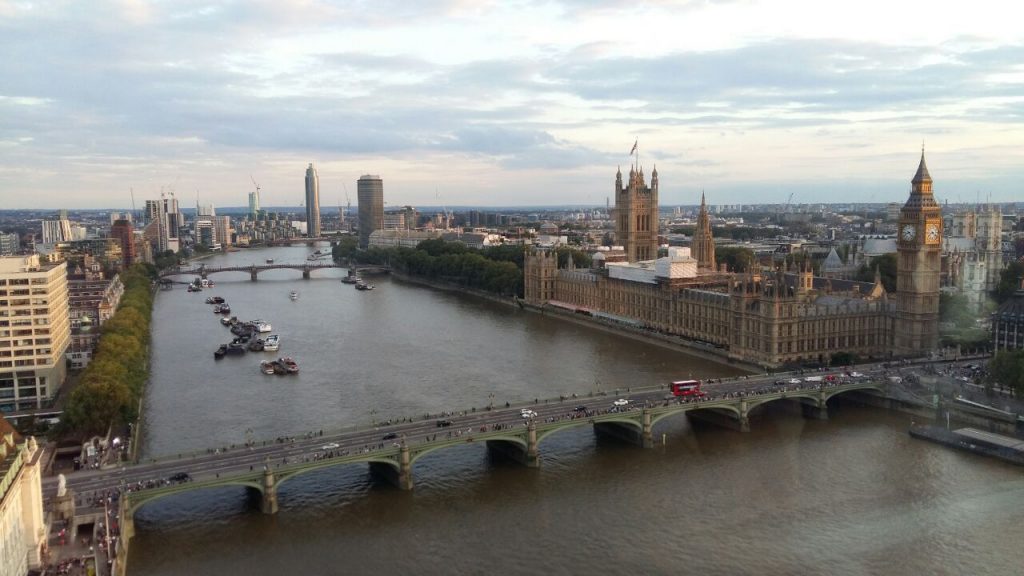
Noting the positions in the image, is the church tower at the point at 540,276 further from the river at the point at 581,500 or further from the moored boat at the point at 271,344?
the river at the point at 581,500

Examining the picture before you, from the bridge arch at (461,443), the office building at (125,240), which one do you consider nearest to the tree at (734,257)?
the bridge arch at (461,443)

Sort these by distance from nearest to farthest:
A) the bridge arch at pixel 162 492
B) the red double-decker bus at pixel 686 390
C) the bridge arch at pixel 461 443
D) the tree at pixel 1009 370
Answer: the bridge arch at pixel 162 492 < the bridge arch at pixel 461 443 < the tree at pixel 1009 370 < the red double-decker bus at pixel 686 390

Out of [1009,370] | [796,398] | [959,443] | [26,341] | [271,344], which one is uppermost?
[26,341]

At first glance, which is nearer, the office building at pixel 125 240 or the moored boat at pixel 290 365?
the moored boat at pixel 290 365

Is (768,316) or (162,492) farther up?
(768,316)

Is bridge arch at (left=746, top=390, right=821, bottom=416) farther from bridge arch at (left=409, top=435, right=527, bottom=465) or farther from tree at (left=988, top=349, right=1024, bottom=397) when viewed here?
bridge arch at (left=409, top=435, right=527, bottom=465)

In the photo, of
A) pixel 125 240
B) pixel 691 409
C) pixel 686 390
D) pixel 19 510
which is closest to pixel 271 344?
pixel 686 390

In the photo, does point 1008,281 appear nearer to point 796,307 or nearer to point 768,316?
point 796,307

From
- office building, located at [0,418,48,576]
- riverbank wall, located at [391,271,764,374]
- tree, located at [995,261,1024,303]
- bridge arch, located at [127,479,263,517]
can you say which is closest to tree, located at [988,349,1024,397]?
riverbank wall, located at [391,271,764,374]
